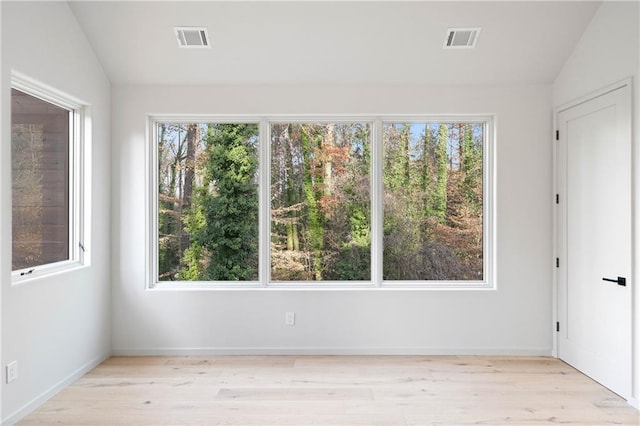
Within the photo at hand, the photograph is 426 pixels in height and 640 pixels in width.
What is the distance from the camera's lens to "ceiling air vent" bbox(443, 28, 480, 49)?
3574 mm

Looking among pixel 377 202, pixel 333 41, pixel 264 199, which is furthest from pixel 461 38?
pixel 264 199

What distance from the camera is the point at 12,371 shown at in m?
2.79

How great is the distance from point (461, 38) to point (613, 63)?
Answer: 1.09 m

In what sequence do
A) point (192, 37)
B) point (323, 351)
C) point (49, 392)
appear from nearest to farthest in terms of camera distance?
point (49, 392) < point (192, 37) < point (323, 351)

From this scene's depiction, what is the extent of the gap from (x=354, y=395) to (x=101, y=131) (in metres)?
2.96

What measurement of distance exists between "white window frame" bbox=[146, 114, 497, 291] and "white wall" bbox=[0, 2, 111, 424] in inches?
15.1

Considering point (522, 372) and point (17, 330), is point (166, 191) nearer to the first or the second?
point (17, 330)

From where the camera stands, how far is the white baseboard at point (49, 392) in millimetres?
2797

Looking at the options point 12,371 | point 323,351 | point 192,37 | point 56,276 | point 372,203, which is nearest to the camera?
point 12,371

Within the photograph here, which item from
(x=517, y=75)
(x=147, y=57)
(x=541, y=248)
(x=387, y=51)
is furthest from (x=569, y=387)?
(x=147, y=57)

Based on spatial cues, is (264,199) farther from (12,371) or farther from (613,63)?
(613,63)

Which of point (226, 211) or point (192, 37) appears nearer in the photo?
point (192, 37)

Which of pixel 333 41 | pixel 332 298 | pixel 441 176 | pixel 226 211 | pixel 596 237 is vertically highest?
pixel 333 41

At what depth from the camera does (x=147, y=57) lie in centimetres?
381
